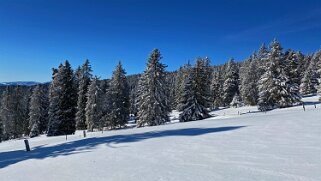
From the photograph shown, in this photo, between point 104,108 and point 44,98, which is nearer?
point 104,108

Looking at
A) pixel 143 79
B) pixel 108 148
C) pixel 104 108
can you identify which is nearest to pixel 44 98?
pixel 104 108

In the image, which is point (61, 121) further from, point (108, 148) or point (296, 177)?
point (296, 177)

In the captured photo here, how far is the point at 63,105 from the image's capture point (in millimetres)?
48531

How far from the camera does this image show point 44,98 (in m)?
64.8

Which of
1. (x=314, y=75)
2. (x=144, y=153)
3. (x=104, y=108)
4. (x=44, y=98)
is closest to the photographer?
(x=144, y=153)

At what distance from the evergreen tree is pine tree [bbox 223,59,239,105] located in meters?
45.5

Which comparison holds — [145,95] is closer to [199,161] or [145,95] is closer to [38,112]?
[38,112]

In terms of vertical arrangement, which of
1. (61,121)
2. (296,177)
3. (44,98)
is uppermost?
(44,98)

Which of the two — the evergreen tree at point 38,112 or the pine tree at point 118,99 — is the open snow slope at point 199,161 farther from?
the evergreen tree at point 38,112

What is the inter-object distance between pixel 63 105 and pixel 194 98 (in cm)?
2208

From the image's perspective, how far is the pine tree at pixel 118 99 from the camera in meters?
55.9

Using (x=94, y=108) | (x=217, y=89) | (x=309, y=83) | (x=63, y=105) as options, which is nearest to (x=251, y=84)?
(x=217, y=89)

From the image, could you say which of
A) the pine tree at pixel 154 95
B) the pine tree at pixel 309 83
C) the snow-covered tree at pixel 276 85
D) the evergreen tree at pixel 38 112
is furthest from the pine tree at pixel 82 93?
the pine tree at pixel 309 83

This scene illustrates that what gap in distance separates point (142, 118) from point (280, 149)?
38.2 meters
